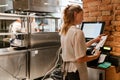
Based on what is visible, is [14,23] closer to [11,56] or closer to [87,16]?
[11,56]

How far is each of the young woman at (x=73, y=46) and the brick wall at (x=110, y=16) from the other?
3.52ft

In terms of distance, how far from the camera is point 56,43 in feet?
15.2

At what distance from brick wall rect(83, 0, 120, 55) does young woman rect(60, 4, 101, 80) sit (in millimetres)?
1073

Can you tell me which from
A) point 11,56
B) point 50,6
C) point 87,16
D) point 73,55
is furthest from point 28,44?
point 73,55

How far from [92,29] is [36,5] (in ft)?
5.88

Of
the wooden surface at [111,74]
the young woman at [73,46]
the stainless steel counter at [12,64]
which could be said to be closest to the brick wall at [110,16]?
the wooden surface at [111,74]

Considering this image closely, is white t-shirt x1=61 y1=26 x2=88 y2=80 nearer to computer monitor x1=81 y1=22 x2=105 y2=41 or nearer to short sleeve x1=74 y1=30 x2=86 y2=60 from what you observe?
short sleeve x1=74 y1=30 x2=86 y2=60

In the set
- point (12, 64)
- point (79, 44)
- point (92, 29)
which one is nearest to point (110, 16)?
point (92, 29)

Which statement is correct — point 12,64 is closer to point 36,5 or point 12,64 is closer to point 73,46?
point 36,5

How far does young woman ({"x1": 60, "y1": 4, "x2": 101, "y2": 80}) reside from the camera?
5.68 feet

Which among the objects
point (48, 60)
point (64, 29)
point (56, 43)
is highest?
point (64, 29)

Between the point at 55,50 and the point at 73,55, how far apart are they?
2.79 metres

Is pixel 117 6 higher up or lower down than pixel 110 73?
higher up

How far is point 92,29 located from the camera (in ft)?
9.12
